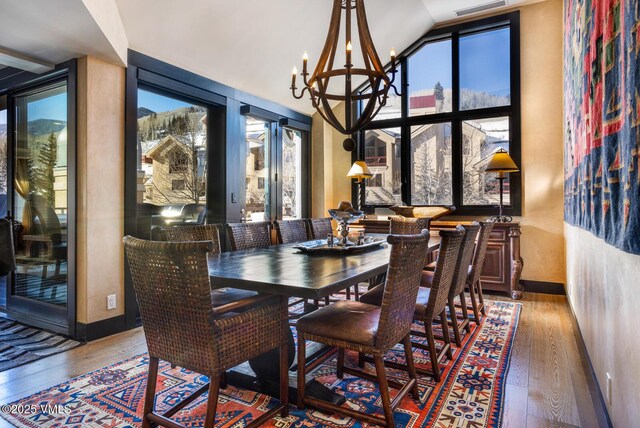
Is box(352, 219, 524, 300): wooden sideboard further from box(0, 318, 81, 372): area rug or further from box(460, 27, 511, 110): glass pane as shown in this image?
box(0, 318, 81, 372): area rug

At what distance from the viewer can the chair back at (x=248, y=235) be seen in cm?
311

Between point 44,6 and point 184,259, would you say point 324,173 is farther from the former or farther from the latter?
point 184,259

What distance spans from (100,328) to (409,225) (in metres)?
2.98

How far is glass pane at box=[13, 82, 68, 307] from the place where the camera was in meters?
3.39

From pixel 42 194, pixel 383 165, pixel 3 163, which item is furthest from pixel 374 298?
pixel 3 163

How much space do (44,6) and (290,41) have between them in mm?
2511

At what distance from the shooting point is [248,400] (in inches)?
83.3

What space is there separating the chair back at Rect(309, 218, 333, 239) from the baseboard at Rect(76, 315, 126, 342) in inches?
75.0

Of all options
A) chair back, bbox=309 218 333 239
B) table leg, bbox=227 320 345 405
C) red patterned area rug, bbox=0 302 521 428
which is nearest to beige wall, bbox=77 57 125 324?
red patterned area rug, bbox=0 302 521 428

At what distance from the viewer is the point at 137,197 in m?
3.55

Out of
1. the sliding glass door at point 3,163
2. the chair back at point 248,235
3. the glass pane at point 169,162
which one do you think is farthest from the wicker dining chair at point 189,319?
the sliding glass door at point 3,163

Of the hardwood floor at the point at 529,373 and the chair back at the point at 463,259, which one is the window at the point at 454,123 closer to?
the hardwood floor at the point at 529,373

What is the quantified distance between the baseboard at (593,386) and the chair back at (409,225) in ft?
5.09

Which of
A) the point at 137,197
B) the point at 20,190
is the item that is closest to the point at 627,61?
the point at 137,197
